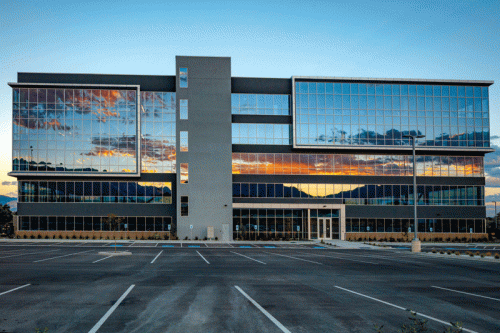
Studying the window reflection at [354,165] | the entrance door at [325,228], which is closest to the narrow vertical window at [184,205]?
the window reflection at [354,165]

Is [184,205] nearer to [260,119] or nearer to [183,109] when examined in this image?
[183,109]

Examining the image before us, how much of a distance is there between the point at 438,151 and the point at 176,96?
36823mm

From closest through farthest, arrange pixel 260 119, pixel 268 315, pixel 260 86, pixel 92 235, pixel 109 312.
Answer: pixel 268 315 → pixel 109 312 → pixel 92 235 → pixel 260 119 → pixel 260 86

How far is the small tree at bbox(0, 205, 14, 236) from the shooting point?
58.2m

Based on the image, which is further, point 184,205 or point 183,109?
point 183,109

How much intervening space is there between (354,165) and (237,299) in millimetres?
46040

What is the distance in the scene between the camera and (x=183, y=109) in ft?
178

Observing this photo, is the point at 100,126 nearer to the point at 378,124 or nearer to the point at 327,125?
the point at 327,125

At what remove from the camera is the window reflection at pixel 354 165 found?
55125mm

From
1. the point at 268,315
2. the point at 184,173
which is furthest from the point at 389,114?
the point at 268,315

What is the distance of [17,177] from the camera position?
178 ft

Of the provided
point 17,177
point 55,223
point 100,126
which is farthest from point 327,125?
point 17,177

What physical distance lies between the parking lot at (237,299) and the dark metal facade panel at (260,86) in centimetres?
3780

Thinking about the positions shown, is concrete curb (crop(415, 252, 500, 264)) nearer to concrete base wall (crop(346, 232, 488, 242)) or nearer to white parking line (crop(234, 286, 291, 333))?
concrete base wall (crop(346, 232, 488, 242))
